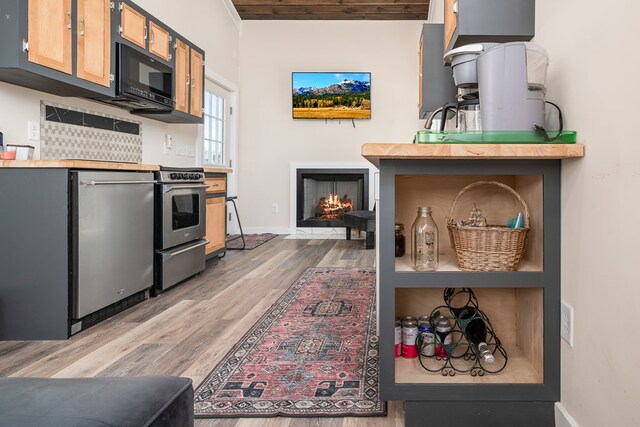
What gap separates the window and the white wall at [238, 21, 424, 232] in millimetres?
557

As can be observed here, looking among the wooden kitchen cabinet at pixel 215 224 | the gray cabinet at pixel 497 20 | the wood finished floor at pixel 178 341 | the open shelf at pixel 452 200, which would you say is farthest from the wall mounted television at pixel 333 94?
the open shelf at pixel 452 200

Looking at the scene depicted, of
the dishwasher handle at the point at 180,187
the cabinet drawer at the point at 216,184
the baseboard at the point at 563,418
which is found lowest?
the baseboard at the point at 563,418

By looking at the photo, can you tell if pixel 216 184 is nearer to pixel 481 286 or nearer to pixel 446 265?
pixel 446 265

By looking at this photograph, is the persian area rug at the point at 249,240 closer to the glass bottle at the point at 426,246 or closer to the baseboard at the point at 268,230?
the baseboard at the point at 268,230

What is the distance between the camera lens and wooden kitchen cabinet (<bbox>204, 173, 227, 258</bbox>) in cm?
428

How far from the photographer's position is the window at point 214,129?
5786 millimetres

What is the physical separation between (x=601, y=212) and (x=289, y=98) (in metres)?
5.99

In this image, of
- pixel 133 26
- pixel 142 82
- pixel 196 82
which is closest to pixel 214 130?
pixel 196 82

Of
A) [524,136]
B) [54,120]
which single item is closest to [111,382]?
[524,136]

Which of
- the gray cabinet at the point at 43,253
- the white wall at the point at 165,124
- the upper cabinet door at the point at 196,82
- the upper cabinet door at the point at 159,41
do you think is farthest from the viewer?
the upper cabinet door at the point at 196,82

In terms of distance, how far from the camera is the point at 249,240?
616 centimetres

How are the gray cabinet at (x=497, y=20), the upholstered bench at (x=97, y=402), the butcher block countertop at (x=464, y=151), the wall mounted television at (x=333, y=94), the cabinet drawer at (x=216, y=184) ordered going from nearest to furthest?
the upholstered bench at (x=97, y=402), the butcher block countertop at (x=464, y=151), the gray cabinet at (x=497, y=20), the cabinet drawer at (x=216, y=184), the wall mounted television at (x=333, y=94)

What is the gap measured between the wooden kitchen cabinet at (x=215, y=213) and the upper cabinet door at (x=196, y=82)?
65 centimetres

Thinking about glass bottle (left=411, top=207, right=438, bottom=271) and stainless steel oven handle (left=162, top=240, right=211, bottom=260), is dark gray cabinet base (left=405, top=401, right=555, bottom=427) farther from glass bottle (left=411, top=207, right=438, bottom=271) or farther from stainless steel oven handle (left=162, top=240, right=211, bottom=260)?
stainless steel oven handle (left=162, top=240, right=211, bottom=260)
